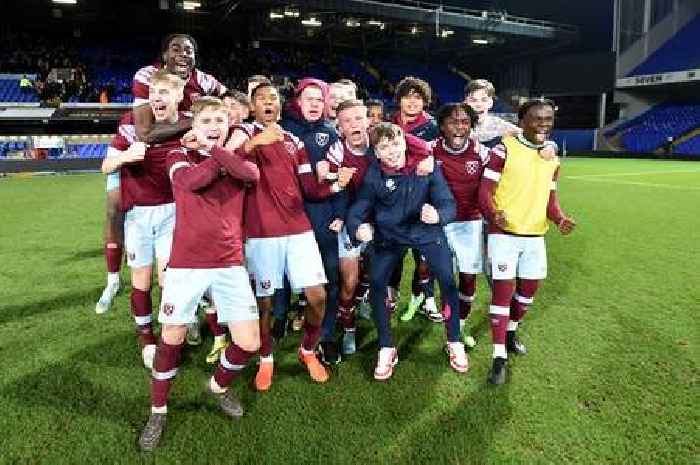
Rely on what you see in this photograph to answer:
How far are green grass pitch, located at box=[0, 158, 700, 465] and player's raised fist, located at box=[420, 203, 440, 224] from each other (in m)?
1.15

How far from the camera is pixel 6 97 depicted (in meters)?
24.3

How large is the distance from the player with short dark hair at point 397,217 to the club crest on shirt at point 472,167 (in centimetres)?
40

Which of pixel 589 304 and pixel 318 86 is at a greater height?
pixel 318 86

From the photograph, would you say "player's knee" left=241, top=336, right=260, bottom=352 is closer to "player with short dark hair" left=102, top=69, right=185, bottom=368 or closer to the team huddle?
the team huddle

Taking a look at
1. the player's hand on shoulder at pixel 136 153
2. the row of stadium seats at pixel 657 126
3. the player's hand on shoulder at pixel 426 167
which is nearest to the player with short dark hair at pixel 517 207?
the player's hand on shoulder at pixel 426 167

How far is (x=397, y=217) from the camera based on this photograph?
12.3ft

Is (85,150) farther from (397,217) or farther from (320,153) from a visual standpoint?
(397,217)

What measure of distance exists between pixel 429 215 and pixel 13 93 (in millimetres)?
27110

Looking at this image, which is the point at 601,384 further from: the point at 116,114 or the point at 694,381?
the point at 116,114

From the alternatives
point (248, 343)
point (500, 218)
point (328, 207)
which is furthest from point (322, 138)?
point (248, 343)

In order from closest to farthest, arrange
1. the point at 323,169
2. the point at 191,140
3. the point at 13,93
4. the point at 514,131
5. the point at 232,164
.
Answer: the point at 232,164
the point at 191,140
the point at 323,169
the point at 514,131
the point at 13,93

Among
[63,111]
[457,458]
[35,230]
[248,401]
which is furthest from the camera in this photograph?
[63,111]

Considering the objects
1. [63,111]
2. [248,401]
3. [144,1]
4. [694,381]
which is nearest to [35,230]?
[248,401]

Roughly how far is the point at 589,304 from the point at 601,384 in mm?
1870
